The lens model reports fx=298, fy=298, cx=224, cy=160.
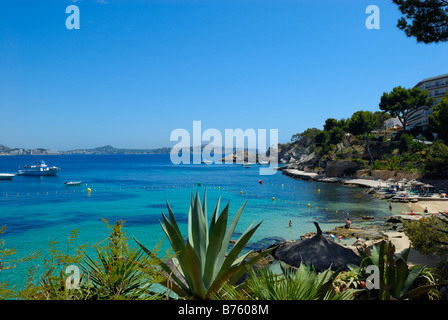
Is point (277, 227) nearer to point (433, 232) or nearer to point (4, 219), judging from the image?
point (433, 232)

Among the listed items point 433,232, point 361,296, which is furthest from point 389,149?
point 361,296

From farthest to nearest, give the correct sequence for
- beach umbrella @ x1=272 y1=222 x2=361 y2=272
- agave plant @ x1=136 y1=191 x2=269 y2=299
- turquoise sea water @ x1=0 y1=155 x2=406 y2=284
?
turquoise sea water @ x1=0 y1=155 x2=406 y2=284 < beach umbrella @ x1=272 y1=222 x2=361 y2=272 < agave plant @ x1=136 y1=191 x2=269 y2=299

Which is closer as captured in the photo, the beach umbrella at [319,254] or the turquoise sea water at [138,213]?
the beach umbrella at [319,254]

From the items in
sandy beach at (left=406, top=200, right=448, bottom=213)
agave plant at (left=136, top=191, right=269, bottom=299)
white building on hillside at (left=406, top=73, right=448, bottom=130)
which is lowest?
sandy beach at (left=406, top=200, right=448, bottom=213)

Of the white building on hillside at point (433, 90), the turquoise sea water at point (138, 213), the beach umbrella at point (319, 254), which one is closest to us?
the beach umbrella at point (319, 254)

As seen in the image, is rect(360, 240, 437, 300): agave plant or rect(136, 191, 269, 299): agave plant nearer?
rect(136, 191, 269, 299): agave plant

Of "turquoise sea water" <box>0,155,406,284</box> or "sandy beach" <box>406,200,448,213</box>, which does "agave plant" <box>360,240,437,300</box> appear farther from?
"sandy beach" <box>406,200,448,213</box>

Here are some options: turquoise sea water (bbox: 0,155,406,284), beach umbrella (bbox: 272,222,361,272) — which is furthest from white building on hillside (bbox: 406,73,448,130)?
beach umbrella (bbox: 272,222,361,272)

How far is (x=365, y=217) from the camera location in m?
24.4

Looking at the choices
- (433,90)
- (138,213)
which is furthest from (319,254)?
(433,90)

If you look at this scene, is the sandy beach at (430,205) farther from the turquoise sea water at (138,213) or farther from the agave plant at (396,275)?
the agave plant at (396,275)

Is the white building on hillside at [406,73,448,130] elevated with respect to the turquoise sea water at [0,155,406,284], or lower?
elevated

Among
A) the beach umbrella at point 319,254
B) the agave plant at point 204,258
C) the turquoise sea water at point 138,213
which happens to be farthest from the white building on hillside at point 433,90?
the agave plant at point 204,258

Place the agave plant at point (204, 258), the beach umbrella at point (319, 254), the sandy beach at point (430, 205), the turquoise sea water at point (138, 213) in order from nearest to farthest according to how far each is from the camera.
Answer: the agave plant at point (204, 258) → the beach umbrella at point (319, 254) → the turquoise sea water at point (138, 213) → the sandy beach at point (430, 205)
